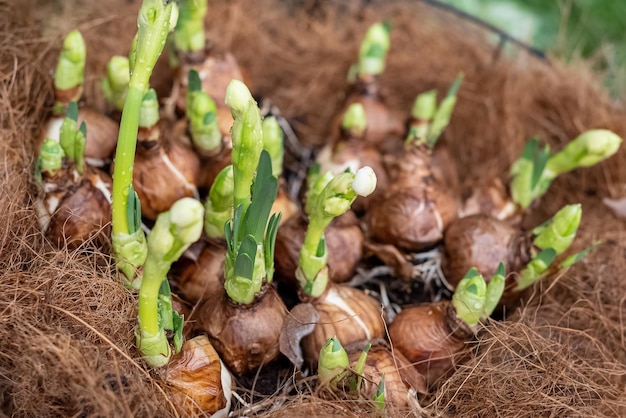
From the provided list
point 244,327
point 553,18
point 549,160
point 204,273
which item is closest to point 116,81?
point 204,273

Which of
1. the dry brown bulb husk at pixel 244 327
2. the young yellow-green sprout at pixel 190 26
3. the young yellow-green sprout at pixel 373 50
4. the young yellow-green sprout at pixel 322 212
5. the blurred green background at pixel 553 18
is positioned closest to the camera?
the young yellow-green sprout at pixel 322 212

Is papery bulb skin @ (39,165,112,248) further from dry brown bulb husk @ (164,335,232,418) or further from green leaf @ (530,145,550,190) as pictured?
green leaf @ (530,145,550,190)

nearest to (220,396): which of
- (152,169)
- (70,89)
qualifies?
(152,169)

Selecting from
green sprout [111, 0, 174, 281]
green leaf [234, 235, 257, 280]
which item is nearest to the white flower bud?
green leaf [234, 235, 257, 280]

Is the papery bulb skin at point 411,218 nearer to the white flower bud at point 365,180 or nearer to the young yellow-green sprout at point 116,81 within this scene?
the white flower bud at point 365,180

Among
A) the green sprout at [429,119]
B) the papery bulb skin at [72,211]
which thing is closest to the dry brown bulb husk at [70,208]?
the papery bulb skin at [72,211]

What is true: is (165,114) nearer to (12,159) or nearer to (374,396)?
(12,159)
